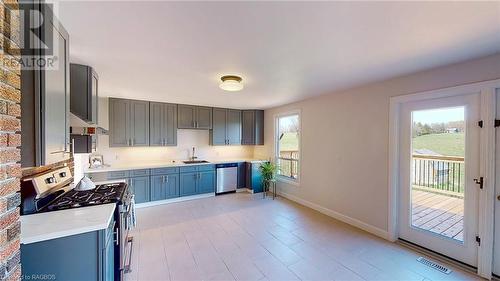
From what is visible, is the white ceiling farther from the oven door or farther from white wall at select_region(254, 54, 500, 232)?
the oven door

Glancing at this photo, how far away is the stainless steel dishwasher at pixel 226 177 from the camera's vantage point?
17.4 ft

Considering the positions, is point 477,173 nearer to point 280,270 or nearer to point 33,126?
point 280,270

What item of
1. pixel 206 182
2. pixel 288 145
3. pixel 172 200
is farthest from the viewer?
pixel 288 145

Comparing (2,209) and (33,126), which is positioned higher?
(33,126)

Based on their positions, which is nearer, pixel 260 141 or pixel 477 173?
pixel 477 173

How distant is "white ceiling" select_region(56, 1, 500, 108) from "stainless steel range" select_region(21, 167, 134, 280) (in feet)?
→ 4.10

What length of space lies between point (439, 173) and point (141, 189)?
16.4 ft

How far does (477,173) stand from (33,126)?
12.9 ft

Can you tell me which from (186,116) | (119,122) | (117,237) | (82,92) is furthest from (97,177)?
(117,237)

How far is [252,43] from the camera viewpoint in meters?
1.85

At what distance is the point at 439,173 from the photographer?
2.62m

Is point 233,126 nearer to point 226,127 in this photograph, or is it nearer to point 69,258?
point 226,127

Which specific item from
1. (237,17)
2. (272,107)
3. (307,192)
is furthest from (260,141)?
(237,17)

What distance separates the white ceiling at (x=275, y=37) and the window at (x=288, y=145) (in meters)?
2.23
